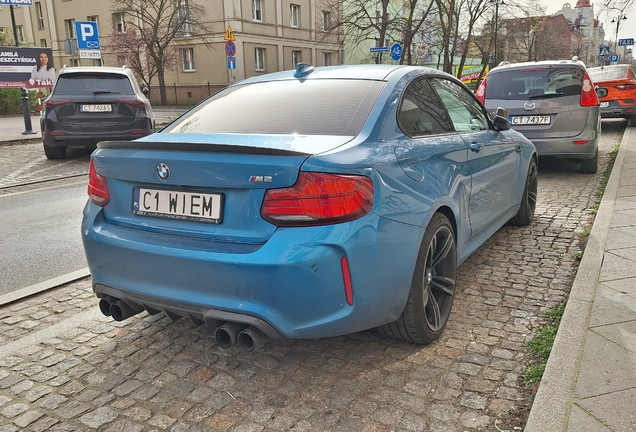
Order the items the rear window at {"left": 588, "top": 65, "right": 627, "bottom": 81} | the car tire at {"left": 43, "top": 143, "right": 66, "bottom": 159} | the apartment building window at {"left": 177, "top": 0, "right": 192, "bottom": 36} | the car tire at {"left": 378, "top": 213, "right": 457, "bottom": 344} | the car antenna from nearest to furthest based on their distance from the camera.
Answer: the car tire at {"left": 378, "top": 213, "right": 457, "bottom": 344} < the car antenna < the car tire at {"left": 43, "top": 143, "right": 66, "bottom": 159} < the rear window at {"left": 588, "top": 65, "right": 627, "bottom": 81} < the apartment building window at {"left": 177, "top": 0, "right": 192, "bottom": 36}

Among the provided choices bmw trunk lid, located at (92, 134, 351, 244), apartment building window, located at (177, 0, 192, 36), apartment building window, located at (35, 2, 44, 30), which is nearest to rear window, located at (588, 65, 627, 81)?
bmw trunk lid, located at (92, 134, 351, 244)

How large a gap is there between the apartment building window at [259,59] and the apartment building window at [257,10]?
2102 millimetres

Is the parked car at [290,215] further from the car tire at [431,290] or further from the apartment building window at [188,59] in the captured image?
the apartment building window at [188,59]

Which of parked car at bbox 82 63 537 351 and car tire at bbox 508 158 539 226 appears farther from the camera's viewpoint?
car tire at bbox 508 158 539 226

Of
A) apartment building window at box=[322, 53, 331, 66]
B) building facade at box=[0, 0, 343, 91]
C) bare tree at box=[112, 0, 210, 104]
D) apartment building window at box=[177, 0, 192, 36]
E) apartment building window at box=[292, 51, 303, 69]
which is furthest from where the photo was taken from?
apartment building window at box=[322, 53, 331, 66]

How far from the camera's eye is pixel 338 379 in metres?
3.04

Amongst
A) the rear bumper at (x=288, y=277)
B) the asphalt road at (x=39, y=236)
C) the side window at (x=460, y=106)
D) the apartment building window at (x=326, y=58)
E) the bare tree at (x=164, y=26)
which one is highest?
the bare tree at (x=164, y=26)

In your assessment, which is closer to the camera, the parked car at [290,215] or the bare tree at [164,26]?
the parked car at [290,215]

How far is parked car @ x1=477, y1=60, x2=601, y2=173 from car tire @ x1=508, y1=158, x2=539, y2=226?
264 cm

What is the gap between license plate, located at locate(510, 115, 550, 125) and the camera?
838 cm

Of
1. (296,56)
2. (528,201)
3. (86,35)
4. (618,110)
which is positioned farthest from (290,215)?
(296,56)

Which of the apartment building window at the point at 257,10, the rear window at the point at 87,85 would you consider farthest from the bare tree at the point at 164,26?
the rear window at the point at 87,85

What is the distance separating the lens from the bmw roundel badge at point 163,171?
285 cm

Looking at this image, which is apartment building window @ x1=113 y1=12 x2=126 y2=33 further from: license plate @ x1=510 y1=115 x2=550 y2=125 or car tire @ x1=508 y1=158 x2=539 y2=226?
car tire @ x1=508 y1=158 x2=539 y2=226
